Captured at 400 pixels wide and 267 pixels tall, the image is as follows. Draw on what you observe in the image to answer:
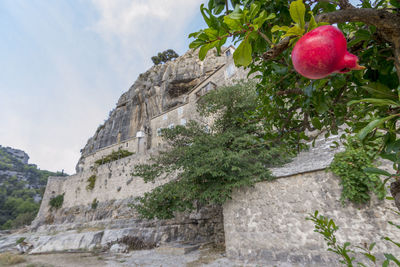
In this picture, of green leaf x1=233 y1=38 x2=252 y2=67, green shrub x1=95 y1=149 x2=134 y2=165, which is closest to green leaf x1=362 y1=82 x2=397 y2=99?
green leaf x1=233 y1=38 x2=252 y2=67

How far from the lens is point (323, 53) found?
525mm

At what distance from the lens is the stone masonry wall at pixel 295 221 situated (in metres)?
4.06

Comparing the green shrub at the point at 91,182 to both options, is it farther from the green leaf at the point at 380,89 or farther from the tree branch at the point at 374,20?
the green leaf at the point at 380,89

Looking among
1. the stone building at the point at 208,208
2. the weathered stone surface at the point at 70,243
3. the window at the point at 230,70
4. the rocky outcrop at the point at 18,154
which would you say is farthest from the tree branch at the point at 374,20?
the rocky outcrop at the point at 18,154

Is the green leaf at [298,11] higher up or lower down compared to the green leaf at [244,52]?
higher up

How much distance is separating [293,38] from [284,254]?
19.7 feet

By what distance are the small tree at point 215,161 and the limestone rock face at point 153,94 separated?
15.0 meters

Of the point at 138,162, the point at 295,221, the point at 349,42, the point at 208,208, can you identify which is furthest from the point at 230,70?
the point at 349,42

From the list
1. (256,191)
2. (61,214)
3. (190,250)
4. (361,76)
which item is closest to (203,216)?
(190,250)

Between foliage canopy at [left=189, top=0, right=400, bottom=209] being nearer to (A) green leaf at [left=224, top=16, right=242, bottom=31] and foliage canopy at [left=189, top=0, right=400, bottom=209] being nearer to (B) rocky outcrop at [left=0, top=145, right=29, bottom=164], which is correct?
(A) green leaf at [left=224, top=16, right=242, bottom=31]

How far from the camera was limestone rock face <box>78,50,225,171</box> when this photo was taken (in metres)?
23.4

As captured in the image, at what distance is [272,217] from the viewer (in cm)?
550

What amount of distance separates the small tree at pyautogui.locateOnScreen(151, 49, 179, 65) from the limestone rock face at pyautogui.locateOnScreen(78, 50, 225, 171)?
6.47m

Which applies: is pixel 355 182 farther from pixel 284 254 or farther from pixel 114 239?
pixel 114 239
